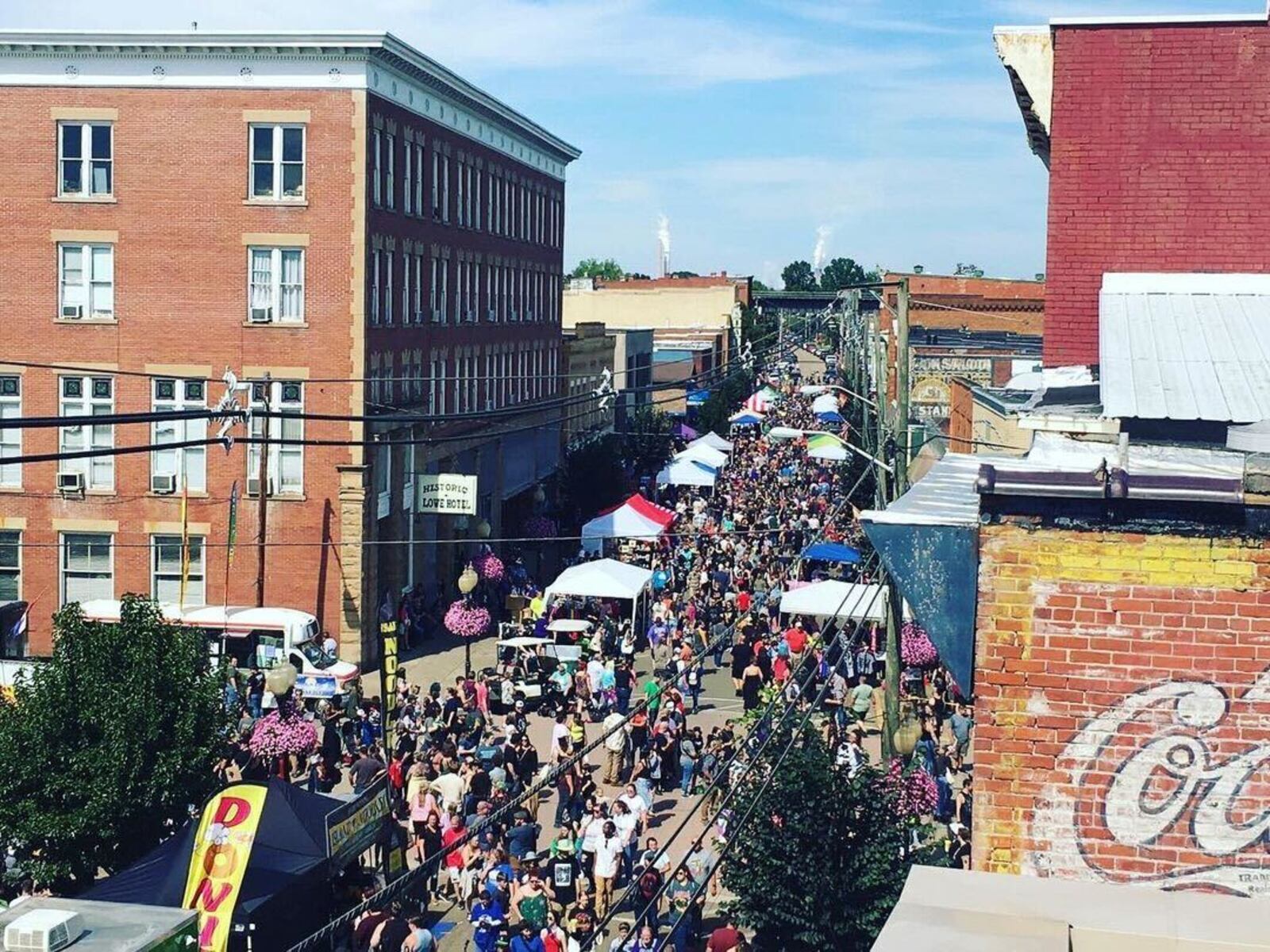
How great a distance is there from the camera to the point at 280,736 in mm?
24672

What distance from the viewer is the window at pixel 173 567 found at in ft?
127

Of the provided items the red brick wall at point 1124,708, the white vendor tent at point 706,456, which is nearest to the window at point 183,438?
the white vendor tent at point 706,456

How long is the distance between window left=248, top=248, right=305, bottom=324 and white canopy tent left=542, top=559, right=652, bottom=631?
8889 mm

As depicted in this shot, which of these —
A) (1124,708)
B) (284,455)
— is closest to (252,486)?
(284,455)

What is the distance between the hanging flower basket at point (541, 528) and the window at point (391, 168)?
12128mm

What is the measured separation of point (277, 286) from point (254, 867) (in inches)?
931

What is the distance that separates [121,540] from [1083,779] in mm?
33267

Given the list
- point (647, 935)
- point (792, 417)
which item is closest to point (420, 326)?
point (647, 935)

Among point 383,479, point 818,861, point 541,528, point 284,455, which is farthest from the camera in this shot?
point 541,528

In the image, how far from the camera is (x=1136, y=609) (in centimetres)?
889

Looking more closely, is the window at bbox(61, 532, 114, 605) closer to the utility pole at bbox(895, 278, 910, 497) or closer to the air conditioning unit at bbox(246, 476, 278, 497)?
the air conditioning unit at bbox(246, 476, 278, 497)

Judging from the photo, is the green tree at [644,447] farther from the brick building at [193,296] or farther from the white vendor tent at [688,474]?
the brick building at [193,296]

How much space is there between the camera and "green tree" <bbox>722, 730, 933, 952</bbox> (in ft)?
47.5

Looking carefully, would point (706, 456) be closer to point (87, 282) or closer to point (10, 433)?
point (87, 282)
